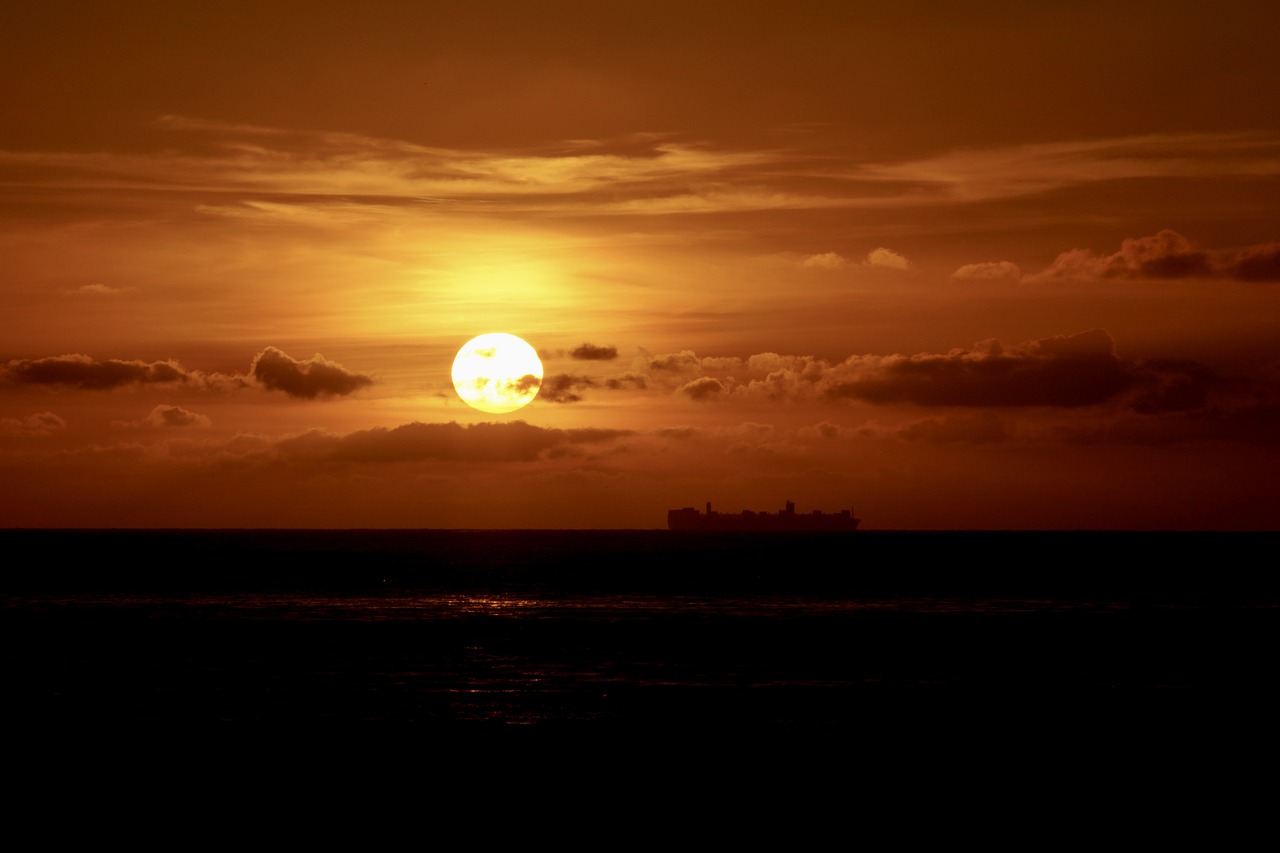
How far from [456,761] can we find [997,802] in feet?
62.8

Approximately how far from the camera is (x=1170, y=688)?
6525 cm

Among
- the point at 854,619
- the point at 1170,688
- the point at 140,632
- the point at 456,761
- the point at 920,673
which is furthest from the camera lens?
the point at 854,619

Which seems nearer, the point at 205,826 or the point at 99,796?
the point at 205,826

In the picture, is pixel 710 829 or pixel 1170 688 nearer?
pixel 710 829

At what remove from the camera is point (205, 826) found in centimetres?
3638

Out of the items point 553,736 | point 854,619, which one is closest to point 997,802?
point 553,736

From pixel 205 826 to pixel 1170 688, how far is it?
50.6m

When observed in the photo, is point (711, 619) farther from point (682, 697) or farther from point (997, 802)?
point (997, 802)

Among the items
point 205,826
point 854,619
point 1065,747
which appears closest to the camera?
point 205,826

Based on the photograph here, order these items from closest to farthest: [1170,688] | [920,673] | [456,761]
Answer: [456,761]
[1170,688]
[920,673]

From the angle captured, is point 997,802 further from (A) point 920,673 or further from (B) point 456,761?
(A) point 920,673

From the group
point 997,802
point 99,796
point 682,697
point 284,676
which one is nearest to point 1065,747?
point 997,802

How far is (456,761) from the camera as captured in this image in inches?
1763

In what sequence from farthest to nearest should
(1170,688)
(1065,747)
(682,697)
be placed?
(1170,688) < (682,697) < (1065,747)
